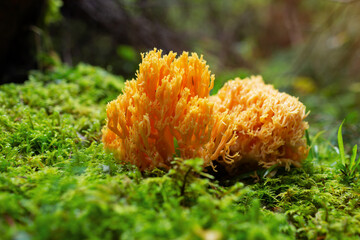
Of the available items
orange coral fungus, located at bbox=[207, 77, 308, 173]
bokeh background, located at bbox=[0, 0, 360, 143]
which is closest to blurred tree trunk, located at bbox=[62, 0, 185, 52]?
bokeh background, located at bbox=[0, 0, 360, 143]

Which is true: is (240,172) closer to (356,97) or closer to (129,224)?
(129,224)

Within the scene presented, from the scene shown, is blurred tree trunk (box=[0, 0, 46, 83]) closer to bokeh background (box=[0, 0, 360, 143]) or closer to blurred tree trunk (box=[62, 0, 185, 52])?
bokeh background (box=[0, 0, 360, 143])

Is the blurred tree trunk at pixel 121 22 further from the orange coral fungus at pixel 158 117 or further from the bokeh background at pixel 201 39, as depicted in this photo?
the orange coral fungus at pixel 158 117

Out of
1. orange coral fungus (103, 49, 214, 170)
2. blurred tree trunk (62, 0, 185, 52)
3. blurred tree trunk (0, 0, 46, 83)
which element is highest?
blurred tree trunk (62, 0, 185, 52)

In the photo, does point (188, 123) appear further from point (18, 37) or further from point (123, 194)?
point (18, 37)

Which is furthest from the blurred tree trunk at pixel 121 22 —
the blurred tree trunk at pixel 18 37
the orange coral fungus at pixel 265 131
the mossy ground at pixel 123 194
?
the orange coral fungus at pixel 265 131

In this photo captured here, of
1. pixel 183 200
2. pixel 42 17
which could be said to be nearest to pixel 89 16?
pixel 42 17
